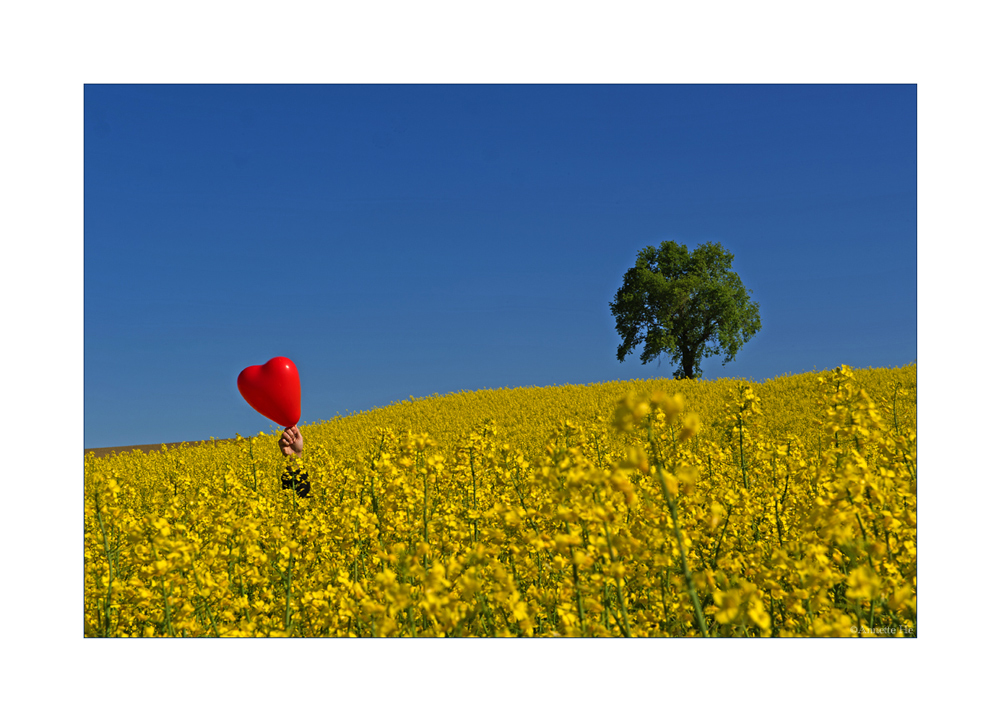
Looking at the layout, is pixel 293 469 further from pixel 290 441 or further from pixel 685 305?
pixel 685 305

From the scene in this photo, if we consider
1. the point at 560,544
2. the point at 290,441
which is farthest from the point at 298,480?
the point at 560,544

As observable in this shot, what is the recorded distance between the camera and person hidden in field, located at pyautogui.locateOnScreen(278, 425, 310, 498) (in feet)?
16.7

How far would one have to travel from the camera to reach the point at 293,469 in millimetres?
5008

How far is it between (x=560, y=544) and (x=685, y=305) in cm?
1757

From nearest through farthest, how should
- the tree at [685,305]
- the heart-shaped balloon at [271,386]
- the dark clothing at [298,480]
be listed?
the dark clothing at [298,480] → the heart-shaped balloon at [271,386] → the tree at [685,305]

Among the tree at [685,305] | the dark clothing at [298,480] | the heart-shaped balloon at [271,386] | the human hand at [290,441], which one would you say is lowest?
the dark clothing at [298,480]

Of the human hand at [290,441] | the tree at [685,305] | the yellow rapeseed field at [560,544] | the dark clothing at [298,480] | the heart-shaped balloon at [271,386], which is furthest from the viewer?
the tree at [685,305]

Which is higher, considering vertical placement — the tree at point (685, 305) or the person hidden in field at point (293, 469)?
the tree at point (685, 305)

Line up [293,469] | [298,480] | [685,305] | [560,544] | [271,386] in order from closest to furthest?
[560,544], [293,469], [298,480], [271,386], [685,305]

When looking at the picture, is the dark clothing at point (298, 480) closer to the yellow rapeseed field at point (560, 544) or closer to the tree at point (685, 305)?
the yellow rapeseed field at point (560, 544)

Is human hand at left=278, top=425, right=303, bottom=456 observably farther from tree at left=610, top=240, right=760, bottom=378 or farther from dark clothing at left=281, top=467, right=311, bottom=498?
tree at left=610, top=240, right=760, bottom=378

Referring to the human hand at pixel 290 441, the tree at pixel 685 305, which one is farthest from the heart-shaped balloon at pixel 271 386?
the tree at pixel 685 305

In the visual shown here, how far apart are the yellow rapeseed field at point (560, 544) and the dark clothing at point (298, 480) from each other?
0.11 meters

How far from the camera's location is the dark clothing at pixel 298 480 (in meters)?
5.05
